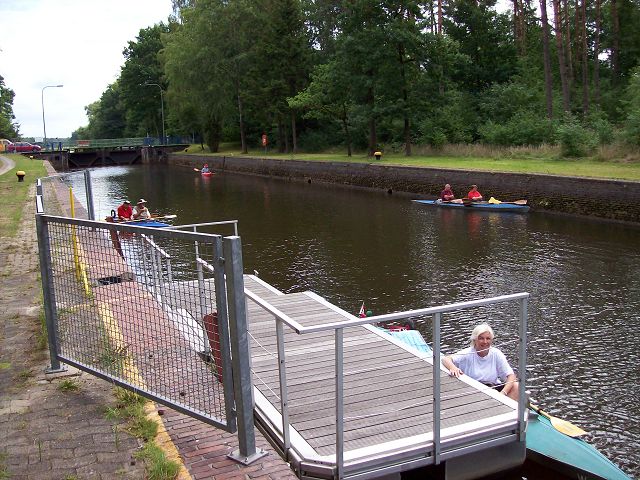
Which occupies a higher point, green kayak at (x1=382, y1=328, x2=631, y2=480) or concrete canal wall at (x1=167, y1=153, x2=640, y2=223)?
concrete canal wall at (x1=167, y1=153, x2=640, y2=223)

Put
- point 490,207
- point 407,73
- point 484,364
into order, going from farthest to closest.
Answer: point 407,73
point 490,207
point 484,364

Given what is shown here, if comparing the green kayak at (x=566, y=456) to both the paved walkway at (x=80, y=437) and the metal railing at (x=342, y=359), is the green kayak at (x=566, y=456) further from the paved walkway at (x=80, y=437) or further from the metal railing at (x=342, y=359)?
the paved walkway at (x=80, y=437)

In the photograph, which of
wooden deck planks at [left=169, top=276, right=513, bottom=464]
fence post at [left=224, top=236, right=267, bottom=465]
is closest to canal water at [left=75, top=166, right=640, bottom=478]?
wooden deck planks at [left=169, top=276, right=513, bottom=464]

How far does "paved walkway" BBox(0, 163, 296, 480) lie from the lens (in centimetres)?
479

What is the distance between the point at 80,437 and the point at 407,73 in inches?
1480

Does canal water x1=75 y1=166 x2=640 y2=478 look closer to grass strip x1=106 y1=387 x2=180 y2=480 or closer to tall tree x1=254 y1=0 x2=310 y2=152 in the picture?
grass strip x1=106 y1=387 x2=180 y2=480

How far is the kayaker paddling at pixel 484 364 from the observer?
652 cm

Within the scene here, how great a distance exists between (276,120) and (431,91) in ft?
67.8

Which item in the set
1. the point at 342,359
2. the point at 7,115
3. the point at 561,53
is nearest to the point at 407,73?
the point at 561,53

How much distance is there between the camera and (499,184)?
28109 mm

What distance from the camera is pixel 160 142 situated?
276 feet

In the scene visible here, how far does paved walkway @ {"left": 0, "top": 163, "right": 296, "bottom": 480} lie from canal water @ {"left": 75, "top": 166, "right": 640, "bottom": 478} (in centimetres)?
330

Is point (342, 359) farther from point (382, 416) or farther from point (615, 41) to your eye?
point (615, 41)

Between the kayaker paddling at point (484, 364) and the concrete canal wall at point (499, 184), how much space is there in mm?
17487
